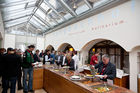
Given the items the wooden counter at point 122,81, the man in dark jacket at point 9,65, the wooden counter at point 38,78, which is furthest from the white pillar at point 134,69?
the man in dark jacket at point 9,65

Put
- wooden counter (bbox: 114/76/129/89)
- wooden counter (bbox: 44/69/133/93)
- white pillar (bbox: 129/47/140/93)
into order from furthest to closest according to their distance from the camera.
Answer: wooden counter (bbox: 114/76/129/89) → white pillar (bbox: 129/47/140/93) → wooden counter (bbox: 44/69/133/93)

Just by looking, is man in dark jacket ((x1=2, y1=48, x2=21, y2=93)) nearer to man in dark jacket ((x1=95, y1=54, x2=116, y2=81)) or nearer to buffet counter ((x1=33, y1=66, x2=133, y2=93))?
buffet counter ((x1=33, y1=66, x2=133, y2=93))

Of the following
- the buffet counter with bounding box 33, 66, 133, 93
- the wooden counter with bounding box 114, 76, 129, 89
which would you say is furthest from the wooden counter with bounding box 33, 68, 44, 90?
the wooden counter with bounding box 114, 76, 129, 89

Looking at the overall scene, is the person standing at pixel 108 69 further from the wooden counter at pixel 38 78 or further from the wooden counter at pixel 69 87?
the wooden counter at pixel 38 78

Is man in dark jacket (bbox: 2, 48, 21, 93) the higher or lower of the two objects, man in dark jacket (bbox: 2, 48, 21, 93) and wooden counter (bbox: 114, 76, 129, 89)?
the higher

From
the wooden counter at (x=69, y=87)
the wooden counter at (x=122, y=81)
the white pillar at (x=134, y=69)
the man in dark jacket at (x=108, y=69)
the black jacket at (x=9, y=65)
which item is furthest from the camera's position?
the wooden counter at (x=122, y=81)

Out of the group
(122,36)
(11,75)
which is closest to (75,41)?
(122,36)

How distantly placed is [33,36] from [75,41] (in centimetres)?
801

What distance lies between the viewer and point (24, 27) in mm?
12375

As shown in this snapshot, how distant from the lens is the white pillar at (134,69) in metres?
3.60

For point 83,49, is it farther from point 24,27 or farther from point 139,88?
point 24,27

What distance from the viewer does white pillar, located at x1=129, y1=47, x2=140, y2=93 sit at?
3604 mm

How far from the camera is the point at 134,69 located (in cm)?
365

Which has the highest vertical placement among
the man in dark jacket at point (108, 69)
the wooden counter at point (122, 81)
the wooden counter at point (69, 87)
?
the man in dark jacket at point (108, 69)
